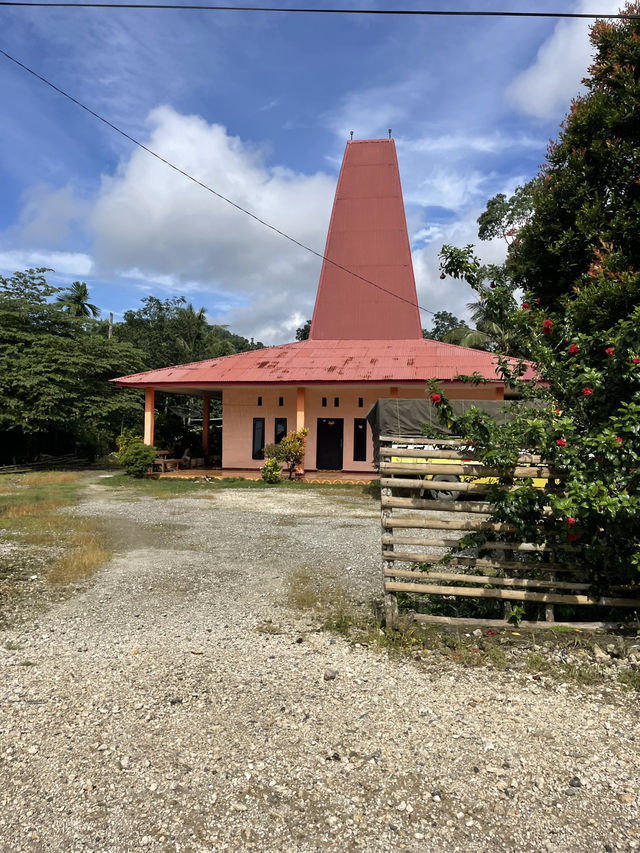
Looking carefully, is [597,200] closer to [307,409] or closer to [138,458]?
[307,409]

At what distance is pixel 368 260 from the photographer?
72.8 ft

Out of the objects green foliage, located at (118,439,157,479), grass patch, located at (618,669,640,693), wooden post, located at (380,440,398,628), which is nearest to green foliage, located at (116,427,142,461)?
green foliage, located at (118,439,157,479)

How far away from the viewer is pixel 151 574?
6824 mm

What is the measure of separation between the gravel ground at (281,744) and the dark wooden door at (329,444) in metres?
15.3

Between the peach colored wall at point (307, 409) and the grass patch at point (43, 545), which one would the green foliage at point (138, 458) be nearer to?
the peach colored wall at point (307, 409)

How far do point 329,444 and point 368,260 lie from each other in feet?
25.7

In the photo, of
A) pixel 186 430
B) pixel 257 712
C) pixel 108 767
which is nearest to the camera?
pixel 108 767

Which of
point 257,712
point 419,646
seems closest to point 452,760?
point 257,712

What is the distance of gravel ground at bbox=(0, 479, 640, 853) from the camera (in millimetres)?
2480

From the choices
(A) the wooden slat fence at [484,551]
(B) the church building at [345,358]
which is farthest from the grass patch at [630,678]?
(B) the church building at [345,358]

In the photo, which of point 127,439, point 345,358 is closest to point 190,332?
point 127,439

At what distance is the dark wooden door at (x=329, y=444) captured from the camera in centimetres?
2070

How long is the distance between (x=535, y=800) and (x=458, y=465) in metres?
2.20

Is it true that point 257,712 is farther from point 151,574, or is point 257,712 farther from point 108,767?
point 151,574
